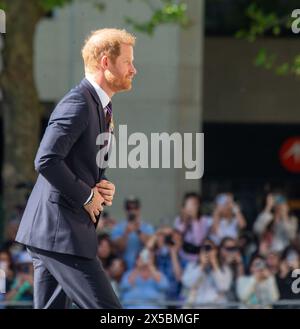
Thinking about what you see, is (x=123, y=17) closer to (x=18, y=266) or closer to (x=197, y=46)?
(x=197, y=46)

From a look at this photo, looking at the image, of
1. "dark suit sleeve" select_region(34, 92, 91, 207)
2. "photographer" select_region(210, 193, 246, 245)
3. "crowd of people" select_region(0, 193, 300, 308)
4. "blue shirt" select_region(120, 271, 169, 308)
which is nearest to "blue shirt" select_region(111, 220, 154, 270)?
"crowd of people" select_region(0, 193, 300, 308)

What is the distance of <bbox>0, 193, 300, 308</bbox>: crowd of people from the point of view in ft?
35.5

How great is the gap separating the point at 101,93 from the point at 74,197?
24.5 inches

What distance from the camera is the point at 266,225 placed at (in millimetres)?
13055

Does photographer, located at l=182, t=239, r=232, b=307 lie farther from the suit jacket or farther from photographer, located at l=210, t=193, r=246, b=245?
the suit jacket

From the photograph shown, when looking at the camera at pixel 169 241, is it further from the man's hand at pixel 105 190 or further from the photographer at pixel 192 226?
the man's hand at pixel 105 190

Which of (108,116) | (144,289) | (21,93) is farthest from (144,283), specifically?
(108,116)

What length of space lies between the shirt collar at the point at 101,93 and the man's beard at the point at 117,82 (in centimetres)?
6

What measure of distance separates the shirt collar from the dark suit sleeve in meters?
0.24

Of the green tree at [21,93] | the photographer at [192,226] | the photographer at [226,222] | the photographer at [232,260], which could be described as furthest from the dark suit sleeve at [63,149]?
the green tree at [21,93]

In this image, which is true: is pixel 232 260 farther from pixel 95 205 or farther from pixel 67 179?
pixel 67 179

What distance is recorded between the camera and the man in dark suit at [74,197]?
18.0ft

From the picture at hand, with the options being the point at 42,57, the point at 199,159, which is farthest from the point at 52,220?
the point at 42,57

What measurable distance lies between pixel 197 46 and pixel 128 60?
1204 cm
